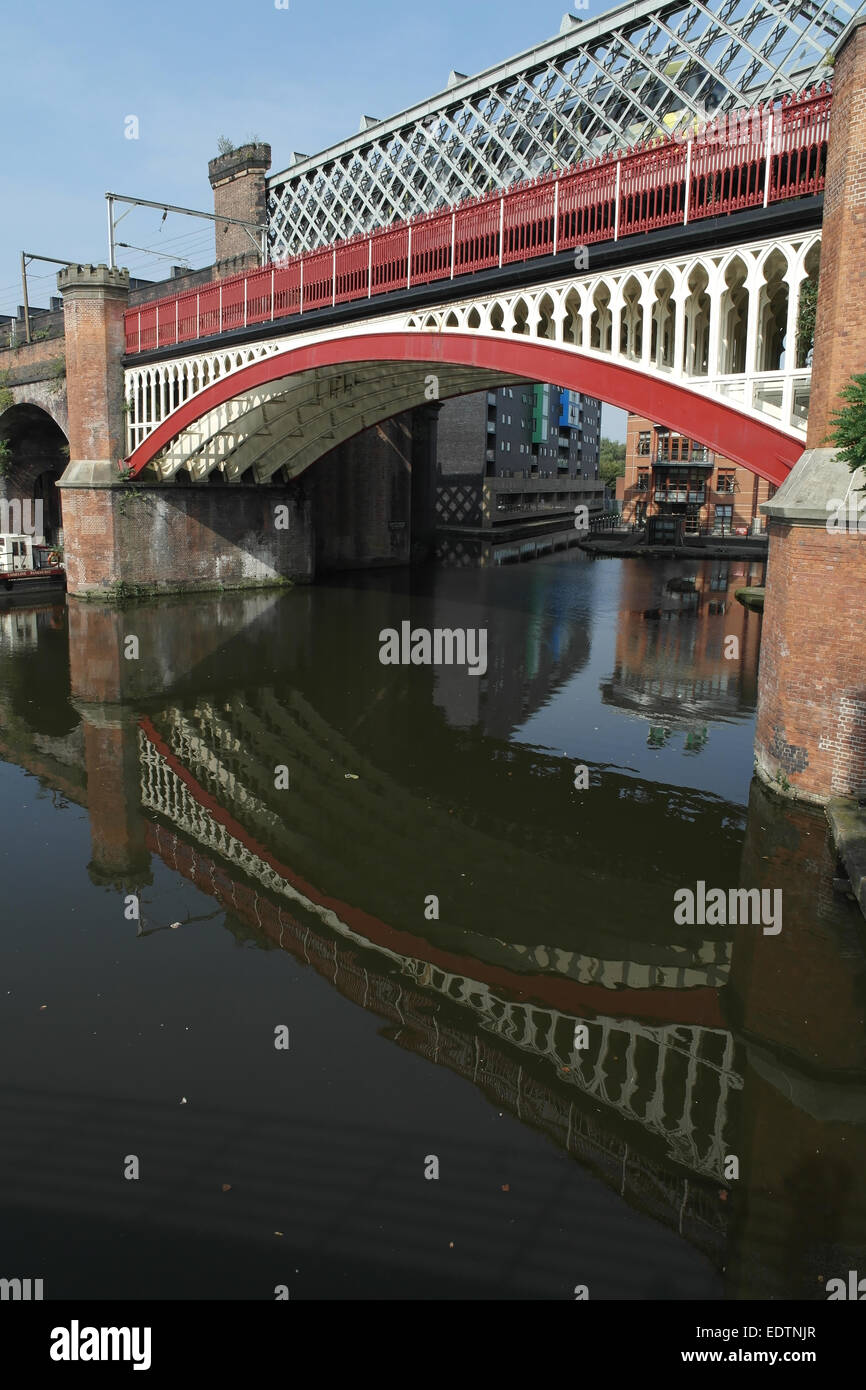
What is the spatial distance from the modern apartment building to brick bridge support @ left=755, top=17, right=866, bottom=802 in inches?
1302

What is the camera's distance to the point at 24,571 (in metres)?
30.3

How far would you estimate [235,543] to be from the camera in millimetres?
31438

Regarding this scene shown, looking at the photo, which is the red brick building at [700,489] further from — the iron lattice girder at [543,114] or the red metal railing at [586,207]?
the red metal railing at [586,207]

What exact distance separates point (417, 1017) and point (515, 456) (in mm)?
78477

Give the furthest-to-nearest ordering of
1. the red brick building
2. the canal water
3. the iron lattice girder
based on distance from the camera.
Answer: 1. the red brick building
2. the iron lattice girder
3. the canal water

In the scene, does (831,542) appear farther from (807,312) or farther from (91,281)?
(91,281)

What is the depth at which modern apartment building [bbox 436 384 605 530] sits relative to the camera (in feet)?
189

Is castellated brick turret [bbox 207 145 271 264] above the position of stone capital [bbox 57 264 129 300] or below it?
above

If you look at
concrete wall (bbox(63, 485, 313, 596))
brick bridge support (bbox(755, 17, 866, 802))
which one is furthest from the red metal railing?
concrete wall (bbox(63, 485, 313, 596))

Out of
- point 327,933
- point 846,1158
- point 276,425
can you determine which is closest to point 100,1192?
point 327,933

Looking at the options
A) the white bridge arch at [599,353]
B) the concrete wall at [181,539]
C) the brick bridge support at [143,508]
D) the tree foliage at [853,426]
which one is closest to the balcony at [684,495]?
the brick bridge support at [143,508]

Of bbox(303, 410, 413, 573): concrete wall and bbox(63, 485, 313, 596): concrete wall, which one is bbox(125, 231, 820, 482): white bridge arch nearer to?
bbox(63, 485, 313, 596): concrete wall

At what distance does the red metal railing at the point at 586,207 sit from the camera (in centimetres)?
1177

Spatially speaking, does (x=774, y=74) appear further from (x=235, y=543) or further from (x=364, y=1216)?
(x=364, y=1216)
